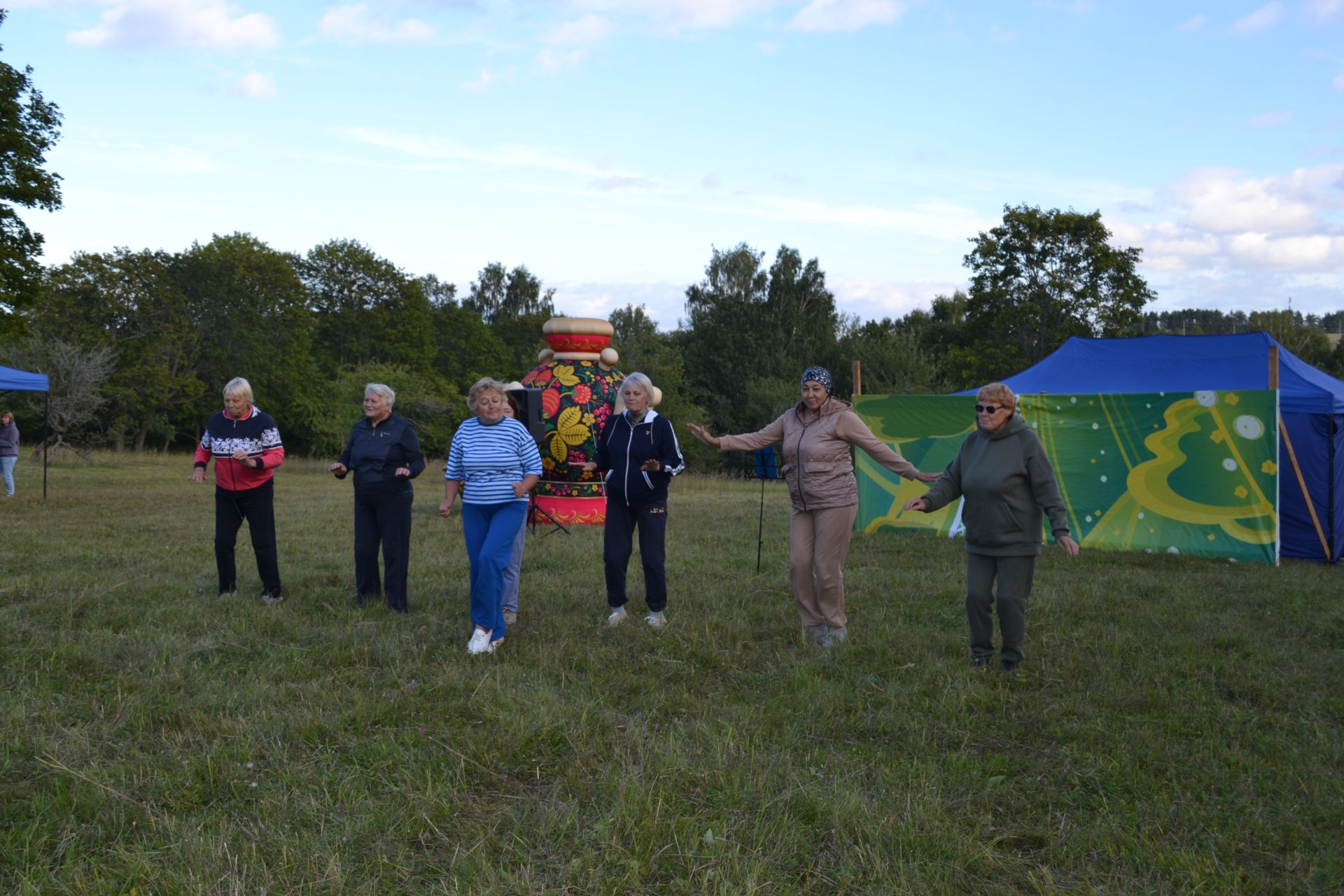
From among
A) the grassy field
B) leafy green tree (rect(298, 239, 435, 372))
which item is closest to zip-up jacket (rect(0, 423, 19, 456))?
the grassy field

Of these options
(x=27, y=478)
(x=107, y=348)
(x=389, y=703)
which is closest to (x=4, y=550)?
(x=389, y=703)

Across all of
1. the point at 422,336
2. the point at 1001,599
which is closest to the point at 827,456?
the point at 1001,599

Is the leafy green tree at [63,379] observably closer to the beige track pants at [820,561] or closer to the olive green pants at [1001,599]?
the beige track pants at [820,561]

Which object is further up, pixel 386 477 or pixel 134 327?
pixel 134 327

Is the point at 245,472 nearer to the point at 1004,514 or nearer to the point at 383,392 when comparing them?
the point at 383,392

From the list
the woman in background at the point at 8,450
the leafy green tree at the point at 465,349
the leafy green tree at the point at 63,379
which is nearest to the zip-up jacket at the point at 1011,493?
the woman in background at the point at 8,450

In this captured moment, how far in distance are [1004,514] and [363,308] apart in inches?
1882

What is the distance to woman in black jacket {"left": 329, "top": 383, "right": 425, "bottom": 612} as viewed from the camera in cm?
727

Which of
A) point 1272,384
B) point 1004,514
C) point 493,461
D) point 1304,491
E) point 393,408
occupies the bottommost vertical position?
point 1304,491

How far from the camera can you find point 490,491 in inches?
245

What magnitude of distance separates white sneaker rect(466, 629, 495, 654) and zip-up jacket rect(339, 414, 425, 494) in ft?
5.20

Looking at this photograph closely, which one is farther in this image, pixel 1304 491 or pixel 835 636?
pixel 1304 491

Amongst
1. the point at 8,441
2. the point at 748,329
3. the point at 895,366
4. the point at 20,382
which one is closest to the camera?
the point at 20,382

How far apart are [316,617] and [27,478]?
1861cm
